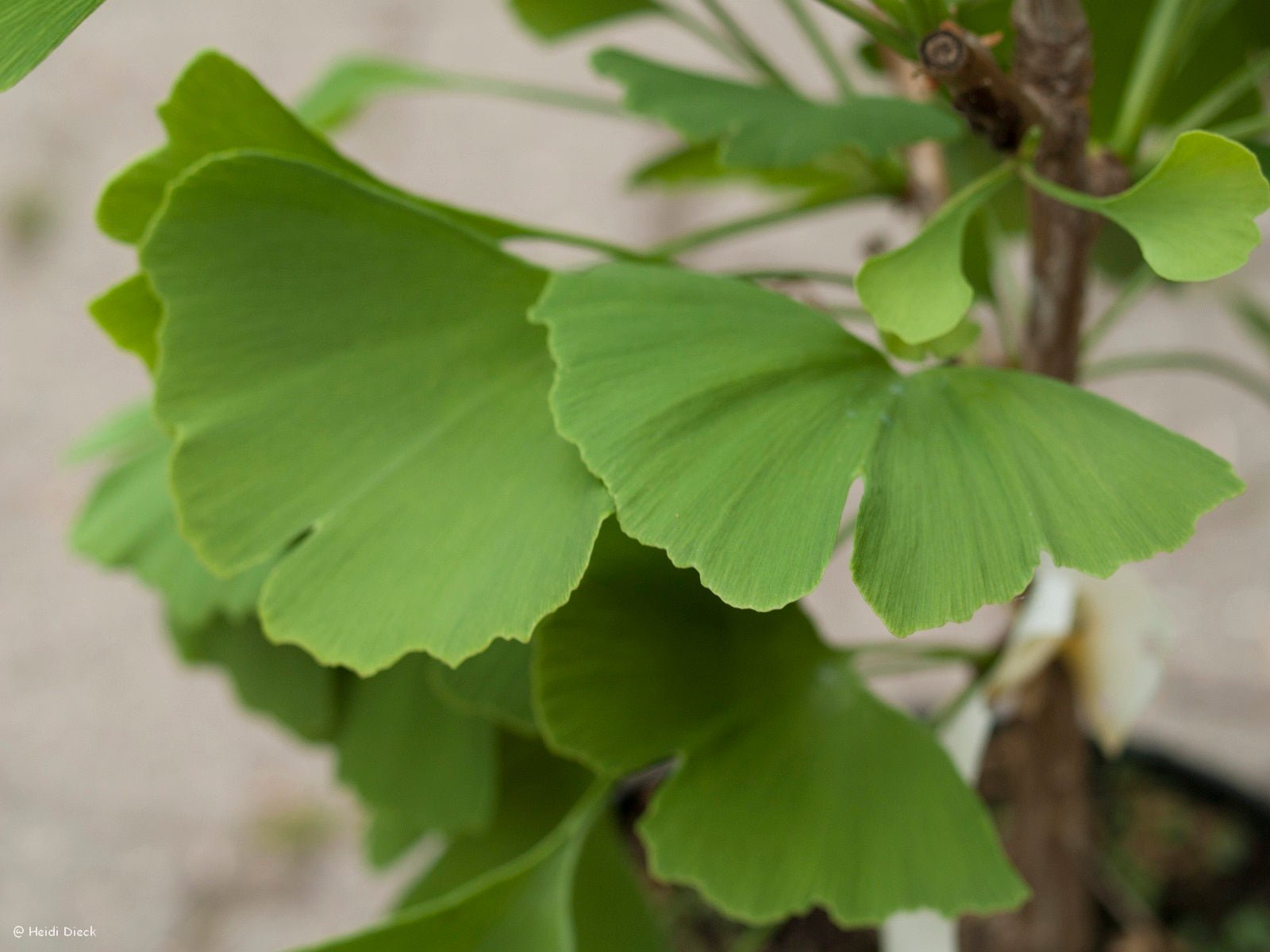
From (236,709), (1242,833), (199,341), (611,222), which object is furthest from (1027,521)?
(611,222)

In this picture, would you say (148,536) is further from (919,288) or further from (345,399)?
(919,288)

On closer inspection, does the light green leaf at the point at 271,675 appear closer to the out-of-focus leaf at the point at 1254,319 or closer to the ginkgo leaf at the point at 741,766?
the ginkgo leaf at the point at 741,766

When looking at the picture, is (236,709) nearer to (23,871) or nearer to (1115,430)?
(23,871)

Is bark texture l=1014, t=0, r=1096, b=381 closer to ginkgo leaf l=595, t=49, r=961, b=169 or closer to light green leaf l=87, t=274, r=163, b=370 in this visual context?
ginkgo leaf l=595, t=49, r=961, b=169

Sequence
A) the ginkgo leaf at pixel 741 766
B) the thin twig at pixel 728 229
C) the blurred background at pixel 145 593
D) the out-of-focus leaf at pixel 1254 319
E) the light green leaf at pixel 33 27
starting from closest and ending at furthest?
the light green leaf at pixel 33 27 → the ginkgo leaf at pixel 741 766 → the thin twig at pixel 728 229 → the out-of-focus leaf at pixel 1254 319 → the blurred background at pixel 145 593

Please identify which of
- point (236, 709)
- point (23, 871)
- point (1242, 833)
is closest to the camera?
point (1242, 833)

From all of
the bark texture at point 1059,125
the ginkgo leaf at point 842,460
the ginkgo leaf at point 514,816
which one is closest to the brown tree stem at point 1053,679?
the bark texture at point 1059,125

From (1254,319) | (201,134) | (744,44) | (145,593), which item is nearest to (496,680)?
(201,134)
